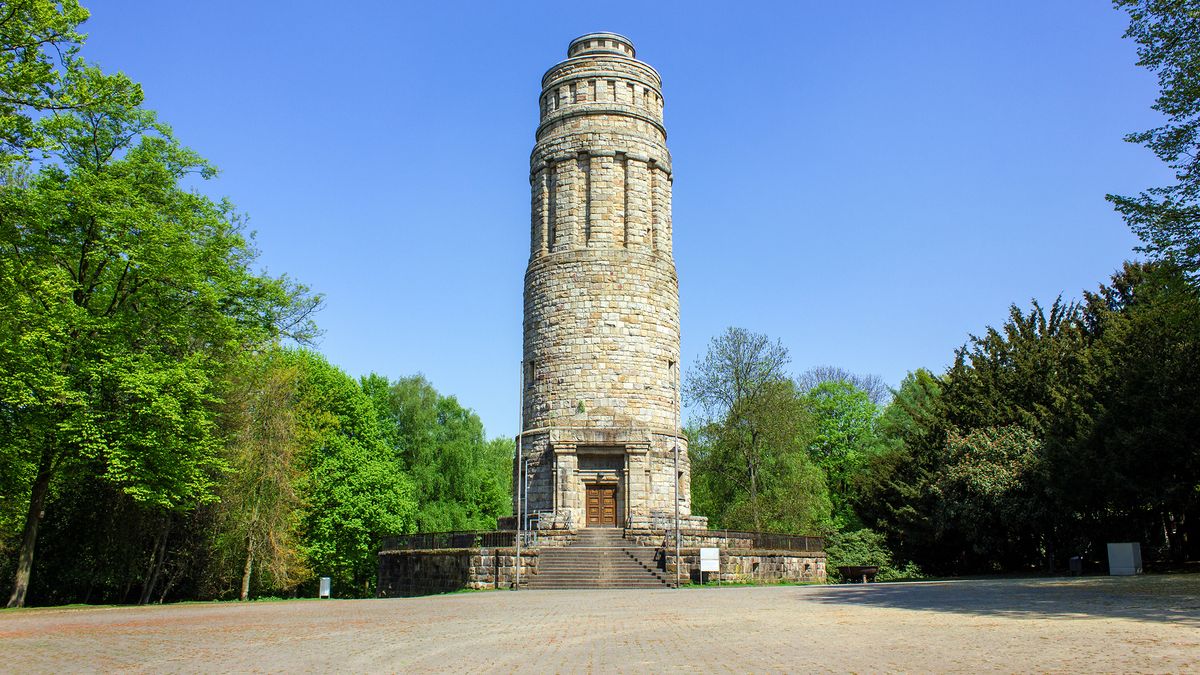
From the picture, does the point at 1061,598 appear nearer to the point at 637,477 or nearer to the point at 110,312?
the point at 637,477

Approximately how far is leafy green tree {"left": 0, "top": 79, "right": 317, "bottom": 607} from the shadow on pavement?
1567 cm

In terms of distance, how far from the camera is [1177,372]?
2106cm

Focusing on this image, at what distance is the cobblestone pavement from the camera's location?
851 centimetres

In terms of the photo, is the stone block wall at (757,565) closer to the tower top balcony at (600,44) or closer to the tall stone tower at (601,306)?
the tall stone tower at (601,306)

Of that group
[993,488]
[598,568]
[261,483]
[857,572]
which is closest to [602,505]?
[598,568]

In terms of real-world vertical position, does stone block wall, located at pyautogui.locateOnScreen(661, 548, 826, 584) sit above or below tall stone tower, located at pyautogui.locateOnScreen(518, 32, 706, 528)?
below

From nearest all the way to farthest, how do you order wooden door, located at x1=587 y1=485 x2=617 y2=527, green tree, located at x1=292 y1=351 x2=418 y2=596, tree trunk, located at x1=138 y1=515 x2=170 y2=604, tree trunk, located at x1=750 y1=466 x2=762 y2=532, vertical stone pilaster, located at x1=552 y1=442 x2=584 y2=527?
tree trunk, located at x1=138 y1=515 x2=170 y2=604, vertical stone pilaster, located at x1=552 y1=442 x2=584 y2=527, wooden door, located at x1=587 y1=485 x2=617 y2=527, green tree, located at x1=292 y1=351 x2=418 y2=596, tree trunk, located at x1=750 y1=466 x2=762 y2=532

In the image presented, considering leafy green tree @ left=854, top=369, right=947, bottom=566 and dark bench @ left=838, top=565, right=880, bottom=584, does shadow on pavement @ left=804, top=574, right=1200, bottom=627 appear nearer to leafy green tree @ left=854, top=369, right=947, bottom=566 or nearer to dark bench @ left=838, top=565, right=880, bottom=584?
dark bench @ left=838, top=565, right=880, bottom=584

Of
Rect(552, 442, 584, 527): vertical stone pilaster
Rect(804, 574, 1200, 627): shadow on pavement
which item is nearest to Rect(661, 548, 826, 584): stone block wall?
Rect(552, 442, 584, 527): vertical stone pilaster

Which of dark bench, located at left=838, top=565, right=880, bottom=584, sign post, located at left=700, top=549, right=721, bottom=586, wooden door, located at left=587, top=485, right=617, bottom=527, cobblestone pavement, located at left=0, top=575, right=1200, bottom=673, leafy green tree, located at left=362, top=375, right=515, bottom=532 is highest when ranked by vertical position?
leafy green tree, located at left=362, top=375, right=515, bottom=532

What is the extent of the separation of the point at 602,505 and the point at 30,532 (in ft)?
53.0

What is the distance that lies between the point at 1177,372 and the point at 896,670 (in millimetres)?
17584

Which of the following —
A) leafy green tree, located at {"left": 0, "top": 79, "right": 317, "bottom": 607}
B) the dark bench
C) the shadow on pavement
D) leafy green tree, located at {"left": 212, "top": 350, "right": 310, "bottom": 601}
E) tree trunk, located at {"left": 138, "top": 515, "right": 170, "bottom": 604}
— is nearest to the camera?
the shadow on pavement

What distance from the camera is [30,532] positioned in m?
21.1
